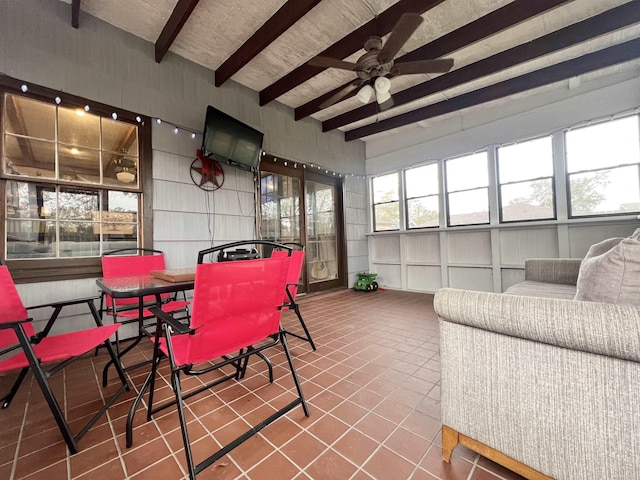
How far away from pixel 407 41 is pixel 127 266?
12.2ft

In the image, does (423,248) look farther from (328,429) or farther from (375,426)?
(328,429)

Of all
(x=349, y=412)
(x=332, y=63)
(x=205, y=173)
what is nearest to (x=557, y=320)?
(x=349, y=412)

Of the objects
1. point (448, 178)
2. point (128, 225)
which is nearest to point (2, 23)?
point (128, 225)

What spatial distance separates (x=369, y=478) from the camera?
1112mm

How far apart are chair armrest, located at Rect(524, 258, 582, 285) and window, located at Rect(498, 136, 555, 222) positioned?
186 cm

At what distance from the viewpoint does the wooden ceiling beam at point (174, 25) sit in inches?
96.7

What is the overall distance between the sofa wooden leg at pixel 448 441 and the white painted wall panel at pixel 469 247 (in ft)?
13.8

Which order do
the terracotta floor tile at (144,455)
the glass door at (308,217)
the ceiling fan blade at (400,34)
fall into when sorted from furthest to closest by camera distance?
the glass door at (308,217) → the ceiling fan blade at (400,34) → the terracotta floor tile at (144,455)

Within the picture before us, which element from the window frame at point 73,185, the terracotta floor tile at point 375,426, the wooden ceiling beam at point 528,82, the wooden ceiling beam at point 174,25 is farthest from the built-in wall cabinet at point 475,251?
the wooden ceiling beam at point 174,25

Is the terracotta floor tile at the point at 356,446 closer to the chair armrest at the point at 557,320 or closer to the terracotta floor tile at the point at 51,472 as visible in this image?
the chair armrest at the point at 557,320

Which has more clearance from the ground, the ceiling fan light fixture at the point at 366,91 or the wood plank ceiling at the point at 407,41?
the wood plank ceiling at the point at 407,41

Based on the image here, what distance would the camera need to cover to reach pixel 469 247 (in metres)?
4.84

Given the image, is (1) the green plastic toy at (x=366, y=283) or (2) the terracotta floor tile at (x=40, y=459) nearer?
(2) the terracotta floor tile at (x=40, y=459)

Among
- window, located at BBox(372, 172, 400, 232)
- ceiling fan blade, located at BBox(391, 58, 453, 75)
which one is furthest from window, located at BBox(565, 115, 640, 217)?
ceiling fan blade, located at BBox(391, 58, 453, 75)
